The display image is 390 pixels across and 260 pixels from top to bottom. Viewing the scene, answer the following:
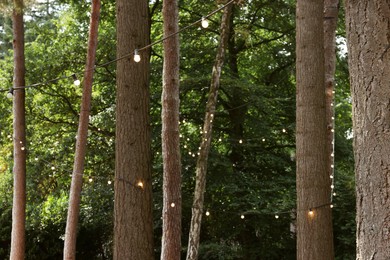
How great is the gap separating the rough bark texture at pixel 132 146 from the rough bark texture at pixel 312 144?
4.88ft

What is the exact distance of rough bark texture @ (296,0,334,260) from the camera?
216 inches

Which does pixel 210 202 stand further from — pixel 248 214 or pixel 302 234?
pixel 302 234

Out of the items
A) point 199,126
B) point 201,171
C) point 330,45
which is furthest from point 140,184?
point 199,126

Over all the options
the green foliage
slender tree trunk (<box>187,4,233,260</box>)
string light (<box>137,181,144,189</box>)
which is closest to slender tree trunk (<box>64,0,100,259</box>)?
slender tree trunk (<box>187,4,233,260</box>)

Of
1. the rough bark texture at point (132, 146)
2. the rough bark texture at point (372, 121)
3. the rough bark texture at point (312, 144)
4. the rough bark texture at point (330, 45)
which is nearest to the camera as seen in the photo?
the rough bark texture at point (372, 121)

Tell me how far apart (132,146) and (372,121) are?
358cm

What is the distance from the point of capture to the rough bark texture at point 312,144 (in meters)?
5.48

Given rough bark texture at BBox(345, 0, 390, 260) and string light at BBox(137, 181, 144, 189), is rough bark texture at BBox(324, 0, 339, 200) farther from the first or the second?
rough bark texture at BBox(345, 0, 390, 260)

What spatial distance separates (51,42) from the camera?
435 inches

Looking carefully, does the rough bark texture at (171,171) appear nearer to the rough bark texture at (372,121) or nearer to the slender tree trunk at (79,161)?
Result: the slender tree trunk at (79,161)

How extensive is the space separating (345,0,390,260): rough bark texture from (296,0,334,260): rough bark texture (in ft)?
9.15

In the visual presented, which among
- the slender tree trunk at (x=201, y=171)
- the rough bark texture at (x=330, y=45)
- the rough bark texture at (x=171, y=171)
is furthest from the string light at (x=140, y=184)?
the slender tree trunk at (x=201, y=171)

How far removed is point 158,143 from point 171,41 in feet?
13.0

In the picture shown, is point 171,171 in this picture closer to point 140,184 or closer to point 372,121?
point 140,184
